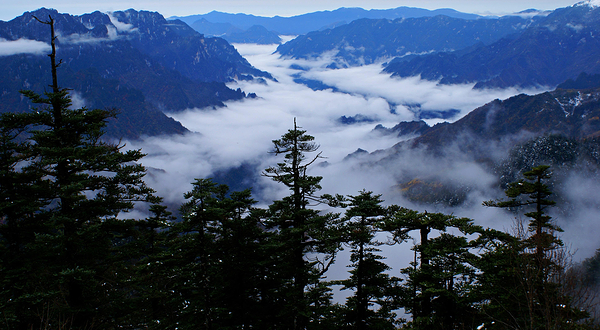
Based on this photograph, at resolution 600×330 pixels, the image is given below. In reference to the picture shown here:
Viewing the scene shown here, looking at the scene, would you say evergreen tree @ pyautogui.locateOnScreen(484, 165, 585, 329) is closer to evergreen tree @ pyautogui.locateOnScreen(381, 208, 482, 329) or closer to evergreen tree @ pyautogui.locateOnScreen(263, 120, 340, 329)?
evergreen tree @ pyautogui.locateOnScreen(381, 208, 482, 329)

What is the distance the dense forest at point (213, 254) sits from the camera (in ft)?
57.2

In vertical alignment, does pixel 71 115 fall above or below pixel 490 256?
above

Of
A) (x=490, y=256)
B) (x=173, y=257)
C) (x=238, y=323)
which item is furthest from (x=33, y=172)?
(x=490, y=256)

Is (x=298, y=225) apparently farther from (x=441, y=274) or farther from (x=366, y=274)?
(x=441, y=274)

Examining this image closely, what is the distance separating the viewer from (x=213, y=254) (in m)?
Answer: 21.4

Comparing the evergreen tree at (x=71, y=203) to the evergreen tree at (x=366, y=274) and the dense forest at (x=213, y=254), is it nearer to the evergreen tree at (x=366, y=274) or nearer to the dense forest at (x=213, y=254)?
the dense forest at (x=213, y=254)

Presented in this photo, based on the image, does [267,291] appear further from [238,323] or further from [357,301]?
[357,301]

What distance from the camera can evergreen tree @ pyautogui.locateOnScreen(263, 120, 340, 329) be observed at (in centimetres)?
2122

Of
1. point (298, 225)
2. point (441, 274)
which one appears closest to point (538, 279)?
point (441, 274)

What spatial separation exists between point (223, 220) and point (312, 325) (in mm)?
8731

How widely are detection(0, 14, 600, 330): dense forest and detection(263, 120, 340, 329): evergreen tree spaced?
100mm

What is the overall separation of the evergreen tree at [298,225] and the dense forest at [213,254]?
100mm

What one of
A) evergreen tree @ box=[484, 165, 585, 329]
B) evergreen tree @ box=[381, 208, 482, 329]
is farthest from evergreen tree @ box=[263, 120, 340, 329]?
evergreen tree @ box=[484, 165, 585, 329]

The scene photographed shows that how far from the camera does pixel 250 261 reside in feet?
69.9
